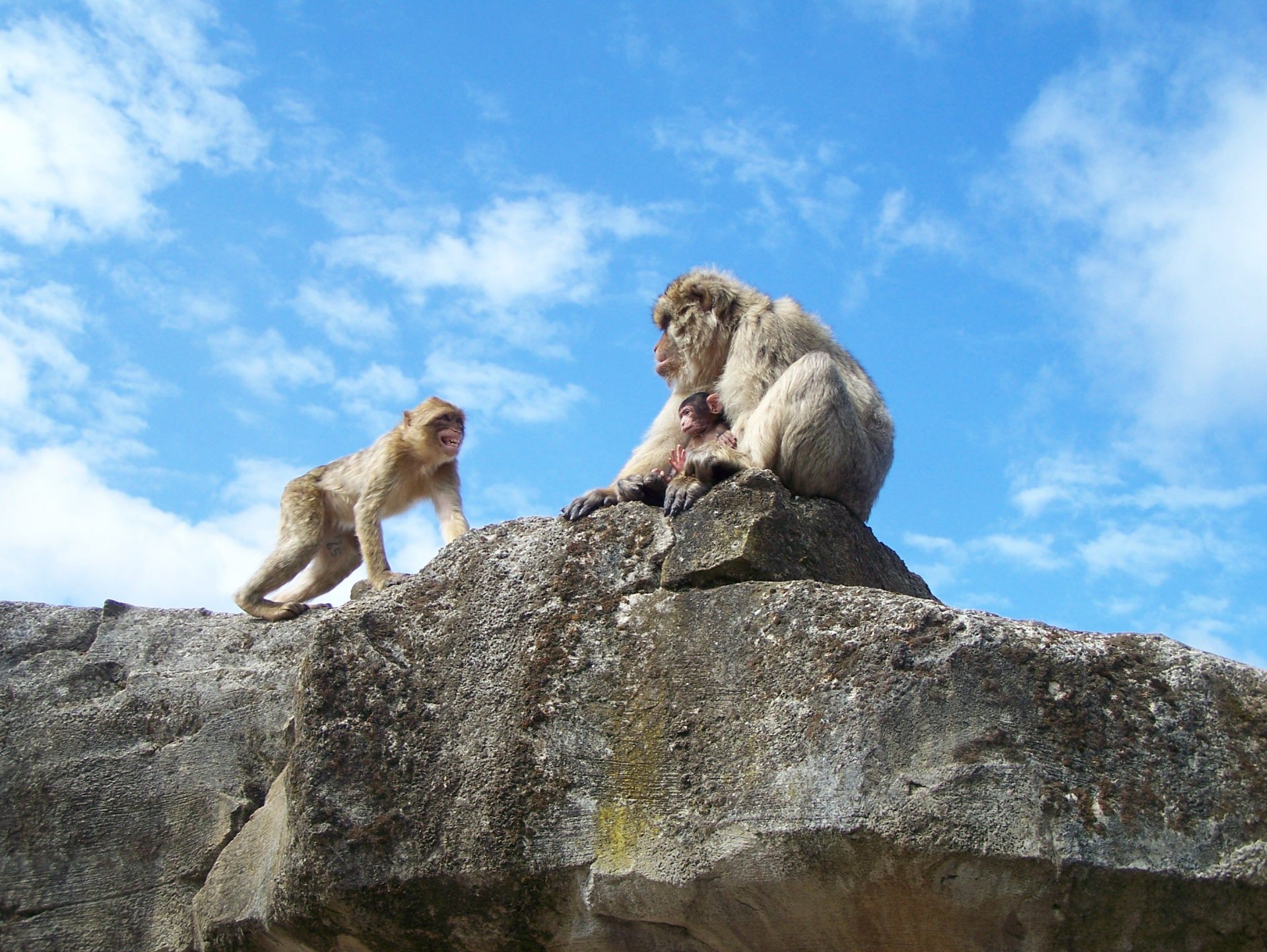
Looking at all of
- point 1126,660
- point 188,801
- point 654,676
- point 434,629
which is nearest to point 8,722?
point 188,801

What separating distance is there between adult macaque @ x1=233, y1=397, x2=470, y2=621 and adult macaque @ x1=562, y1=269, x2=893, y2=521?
7.48 ft

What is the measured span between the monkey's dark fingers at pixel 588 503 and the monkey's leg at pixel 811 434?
61cm

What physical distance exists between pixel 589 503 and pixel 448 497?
11.4ft

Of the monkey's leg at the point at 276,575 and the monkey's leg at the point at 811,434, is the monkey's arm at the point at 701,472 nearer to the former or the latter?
the monkey's leg at the point at 811,434

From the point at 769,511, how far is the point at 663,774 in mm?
1059

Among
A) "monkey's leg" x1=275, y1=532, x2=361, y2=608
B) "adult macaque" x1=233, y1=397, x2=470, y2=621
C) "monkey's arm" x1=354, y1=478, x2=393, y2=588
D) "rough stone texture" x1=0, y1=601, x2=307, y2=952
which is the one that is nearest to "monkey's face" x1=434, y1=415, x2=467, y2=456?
"adult macaque" x1=233, y1=397, x2=470, y2=621

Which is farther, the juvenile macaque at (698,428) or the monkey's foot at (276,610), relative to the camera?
the monkey's foot at (276,610)

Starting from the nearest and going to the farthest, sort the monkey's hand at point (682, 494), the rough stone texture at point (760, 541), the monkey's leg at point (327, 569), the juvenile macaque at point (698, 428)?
the rough stone texture at point (760, 541), the monkey's hand at point (682, 494), the juvenile macaque at point (698, 428), the monkey's leg at point (327, 569)

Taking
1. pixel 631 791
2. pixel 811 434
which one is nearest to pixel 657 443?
pixel 811 434

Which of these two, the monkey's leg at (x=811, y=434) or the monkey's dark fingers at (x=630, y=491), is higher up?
the monkey's leg at (x=811, y=434)

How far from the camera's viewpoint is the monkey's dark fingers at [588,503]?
5.10 m

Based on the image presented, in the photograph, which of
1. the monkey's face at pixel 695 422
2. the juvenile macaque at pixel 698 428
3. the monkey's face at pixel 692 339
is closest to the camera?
the juvenile macaque at pixel 698 428

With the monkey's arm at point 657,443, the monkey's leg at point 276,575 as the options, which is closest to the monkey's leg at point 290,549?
the monkey's leg at point 276,575

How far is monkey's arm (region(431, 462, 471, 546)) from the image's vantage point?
8.43 m
